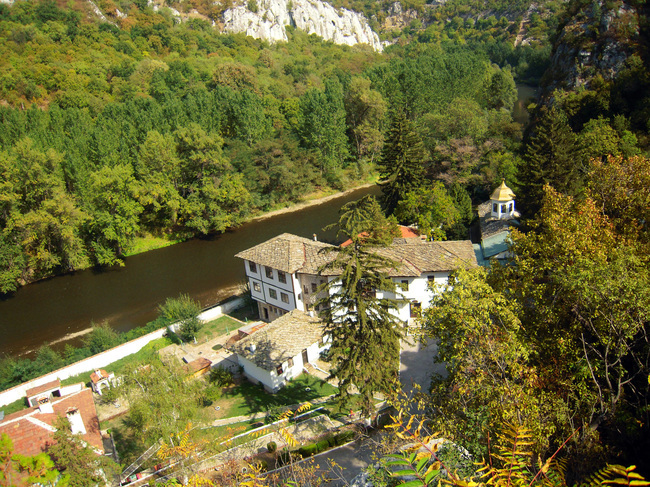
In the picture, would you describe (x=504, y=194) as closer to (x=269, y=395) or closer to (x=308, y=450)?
(x=269, y=395)

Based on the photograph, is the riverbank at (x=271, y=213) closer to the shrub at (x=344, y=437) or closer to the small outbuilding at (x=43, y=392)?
the small outbuilding at (x=43, y=392)

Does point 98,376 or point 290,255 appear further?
point 290,255

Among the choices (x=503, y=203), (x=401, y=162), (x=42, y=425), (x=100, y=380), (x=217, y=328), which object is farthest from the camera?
(x=401, y=162)

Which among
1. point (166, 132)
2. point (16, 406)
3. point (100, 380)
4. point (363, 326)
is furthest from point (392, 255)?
point (166, 132)

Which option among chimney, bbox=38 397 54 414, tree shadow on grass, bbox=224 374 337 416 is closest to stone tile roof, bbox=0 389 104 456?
chimney, bbox=38 397 54 414

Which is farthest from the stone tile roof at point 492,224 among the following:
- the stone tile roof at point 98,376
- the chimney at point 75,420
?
the chimney at point 75,420

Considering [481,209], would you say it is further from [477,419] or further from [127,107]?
[127,107]

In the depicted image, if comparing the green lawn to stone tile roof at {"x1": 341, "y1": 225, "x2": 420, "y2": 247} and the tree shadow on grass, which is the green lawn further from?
stone tile roof at {"x1": 341, "y1": 225, "x2": 420, "y2": 247}

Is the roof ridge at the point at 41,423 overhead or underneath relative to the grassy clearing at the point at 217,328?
overhead
